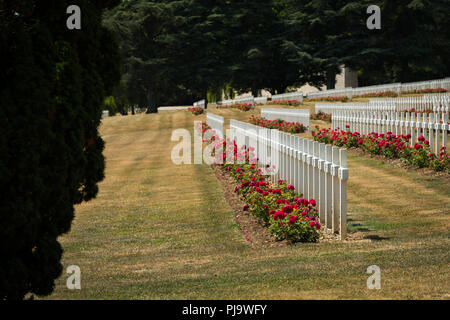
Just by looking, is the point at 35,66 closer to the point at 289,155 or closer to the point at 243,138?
the point at 289,155

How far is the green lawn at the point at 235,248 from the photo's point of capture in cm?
525

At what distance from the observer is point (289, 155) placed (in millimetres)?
10203

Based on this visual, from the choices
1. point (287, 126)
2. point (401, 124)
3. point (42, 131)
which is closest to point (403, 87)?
point (287, 126)

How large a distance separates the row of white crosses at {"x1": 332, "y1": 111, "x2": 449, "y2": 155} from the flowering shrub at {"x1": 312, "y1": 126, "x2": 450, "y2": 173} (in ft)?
0.98

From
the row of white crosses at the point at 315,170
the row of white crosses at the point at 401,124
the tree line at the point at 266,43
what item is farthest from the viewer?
the tree line at the point at 266,43

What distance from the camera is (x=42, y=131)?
4.89 meters

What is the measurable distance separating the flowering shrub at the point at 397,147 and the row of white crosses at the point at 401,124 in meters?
0.30

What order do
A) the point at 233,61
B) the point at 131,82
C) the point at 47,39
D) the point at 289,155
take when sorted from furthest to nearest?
the point at 233,61, the point at 131,82, the point at 289,155, the point at 47,39

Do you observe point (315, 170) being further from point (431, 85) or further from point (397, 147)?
point (431, 85)

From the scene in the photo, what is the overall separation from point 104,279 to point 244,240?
2.21 meters

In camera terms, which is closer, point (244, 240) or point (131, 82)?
point (244, 240)

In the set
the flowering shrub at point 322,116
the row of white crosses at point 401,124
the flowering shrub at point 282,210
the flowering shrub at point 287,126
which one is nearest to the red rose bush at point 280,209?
the flowering shrub at point 282,210

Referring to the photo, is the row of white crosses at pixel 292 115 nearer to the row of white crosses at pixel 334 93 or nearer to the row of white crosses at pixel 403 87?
the row of white crosses at pixel 403 87

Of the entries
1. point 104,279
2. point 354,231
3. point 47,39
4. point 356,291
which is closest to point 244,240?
point 354,231
